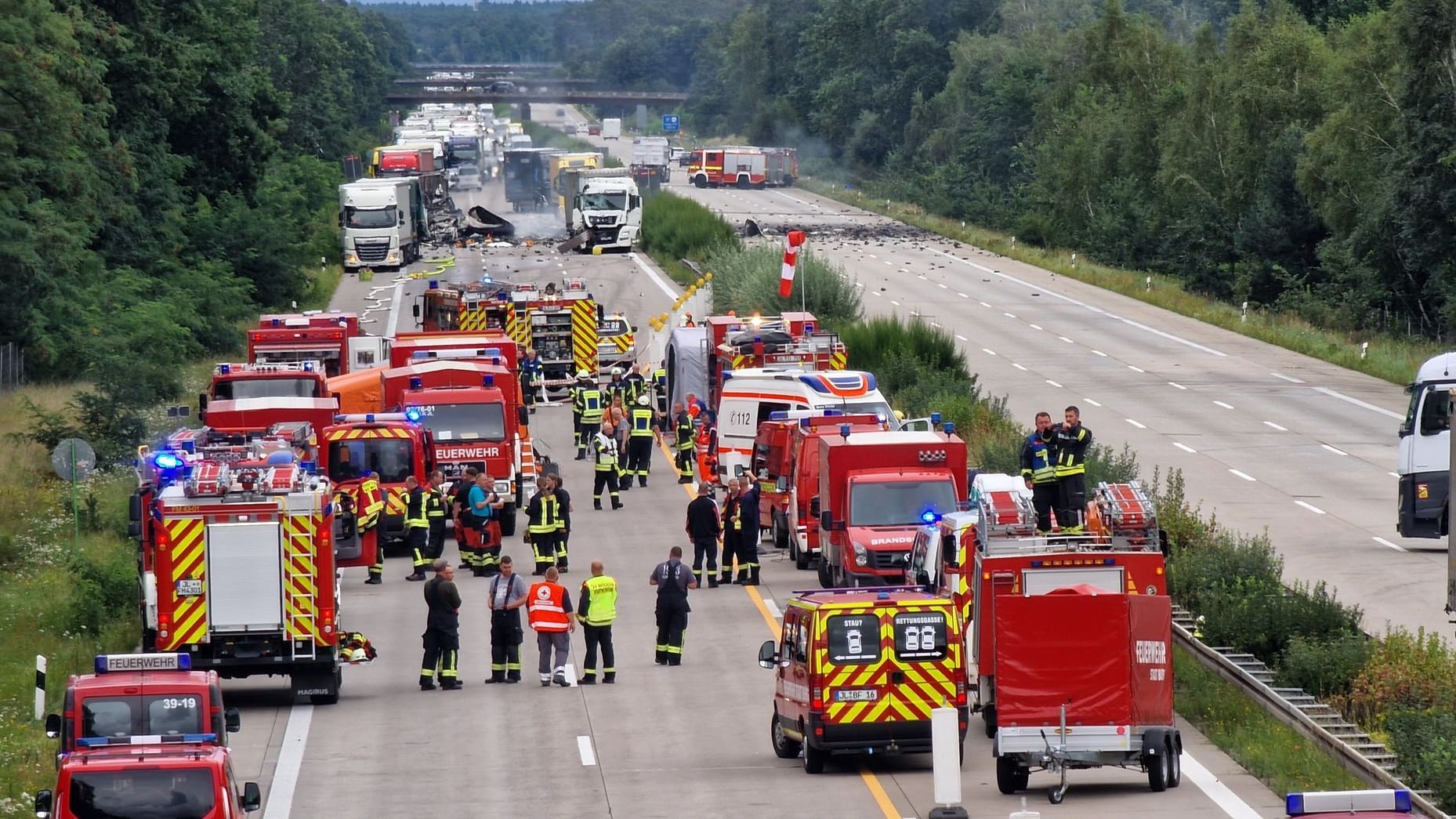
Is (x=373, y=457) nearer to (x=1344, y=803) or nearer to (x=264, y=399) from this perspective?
(x=264, y=399)

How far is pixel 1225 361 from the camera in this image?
5791cm

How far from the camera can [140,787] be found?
575 inches

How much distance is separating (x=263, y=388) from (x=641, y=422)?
22.5 feet

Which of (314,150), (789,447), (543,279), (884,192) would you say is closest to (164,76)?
(543,279)

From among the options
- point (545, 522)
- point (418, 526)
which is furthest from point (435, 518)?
point (545, 522)

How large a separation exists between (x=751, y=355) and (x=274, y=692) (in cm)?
1874

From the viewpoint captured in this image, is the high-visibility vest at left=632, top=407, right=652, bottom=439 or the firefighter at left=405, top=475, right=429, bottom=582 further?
the high-visibility vest at left=632, top=407, right=652, bottom=439

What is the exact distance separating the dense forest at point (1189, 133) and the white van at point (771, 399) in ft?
94.3

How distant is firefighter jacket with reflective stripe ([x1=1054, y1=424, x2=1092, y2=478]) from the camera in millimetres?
24688

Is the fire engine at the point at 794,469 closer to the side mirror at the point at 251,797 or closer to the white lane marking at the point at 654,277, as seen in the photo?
the side mirror at the point at 251,797

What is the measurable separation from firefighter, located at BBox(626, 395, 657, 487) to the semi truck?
39396 mm

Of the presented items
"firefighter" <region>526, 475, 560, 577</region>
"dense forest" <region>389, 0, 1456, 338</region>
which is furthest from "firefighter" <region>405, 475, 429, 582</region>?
"dense forest" <region>389, 0, 1456, 338</region>

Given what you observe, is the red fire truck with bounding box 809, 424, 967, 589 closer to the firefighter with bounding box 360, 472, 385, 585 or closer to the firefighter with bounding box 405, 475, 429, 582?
the firefighter with bounding box 405, 475, 429, 582

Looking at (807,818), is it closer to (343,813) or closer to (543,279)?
(343,813)
